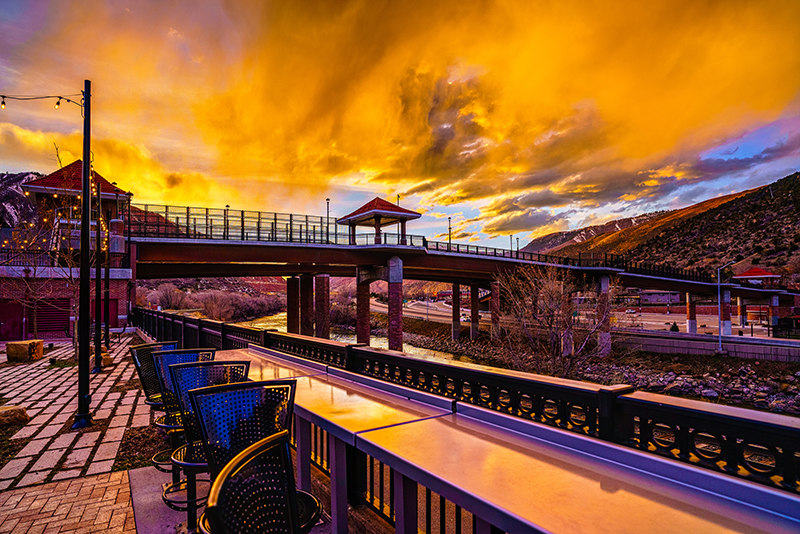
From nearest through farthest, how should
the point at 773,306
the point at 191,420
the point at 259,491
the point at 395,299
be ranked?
the point at 259,491 → the point at 191,420 → the point at 395,299 → the point at 773,306

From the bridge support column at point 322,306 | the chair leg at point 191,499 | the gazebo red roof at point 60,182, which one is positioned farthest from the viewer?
the bridge support column at point 322,306

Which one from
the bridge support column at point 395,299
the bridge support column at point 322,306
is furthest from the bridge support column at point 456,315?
the bridge support column at point 395,299

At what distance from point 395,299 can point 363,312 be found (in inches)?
199

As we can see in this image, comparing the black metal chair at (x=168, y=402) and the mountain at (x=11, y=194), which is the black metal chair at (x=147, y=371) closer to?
the black metal chair at (x=168, y=402)

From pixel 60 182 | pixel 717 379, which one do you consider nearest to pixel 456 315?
pixel 717 379

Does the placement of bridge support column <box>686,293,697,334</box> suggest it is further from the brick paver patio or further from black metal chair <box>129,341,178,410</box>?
black metal chair <box>129,341,178,410</box>

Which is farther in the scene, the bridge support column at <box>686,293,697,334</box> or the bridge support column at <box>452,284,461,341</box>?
the bridge support column at <box>452,284,461,341</box>

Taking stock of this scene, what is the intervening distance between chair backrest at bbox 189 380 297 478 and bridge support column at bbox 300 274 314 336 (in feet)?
147

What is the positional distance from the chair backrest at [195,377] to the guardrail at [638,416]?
176 cm

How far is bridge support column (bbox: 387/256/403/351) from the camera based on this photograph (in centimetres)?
3859

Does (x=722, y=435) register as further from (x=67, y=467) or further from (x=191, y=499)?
(x=67, y=467)

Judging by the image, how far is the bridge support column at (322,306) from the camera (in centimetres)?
4597

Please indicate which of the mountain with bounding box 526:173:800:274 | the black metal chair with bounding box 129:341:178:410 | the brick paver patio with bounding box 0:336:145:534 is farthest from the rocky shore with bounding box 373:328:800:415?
the mountain with bounding box 526:173:800:274

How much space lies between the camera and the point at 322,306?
4691cm
